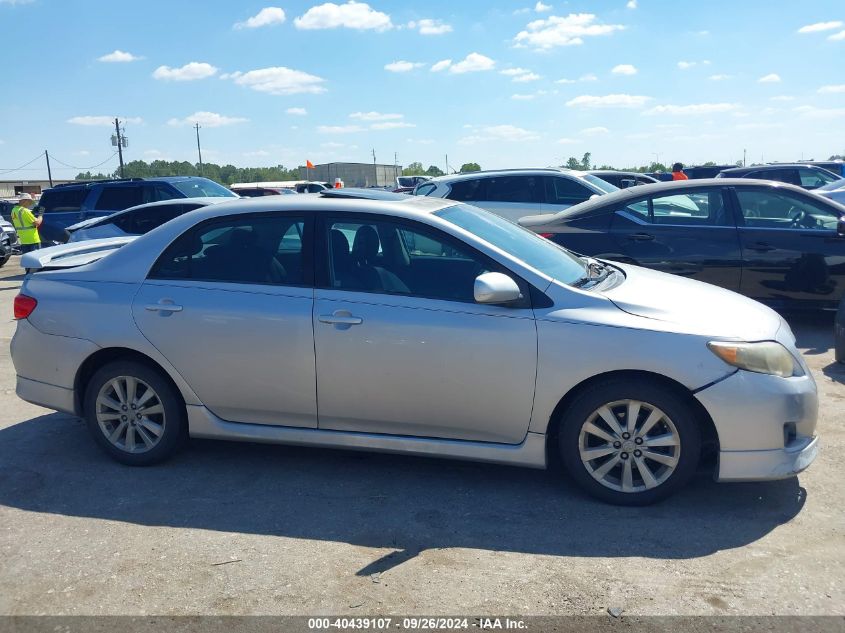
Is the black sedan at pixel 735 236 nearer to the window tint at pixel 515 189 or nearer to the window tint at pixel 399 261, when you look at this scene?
the window tint at pixel 515 189

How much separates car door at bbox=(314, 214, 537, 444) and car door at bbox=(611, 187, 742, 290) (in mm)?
4541

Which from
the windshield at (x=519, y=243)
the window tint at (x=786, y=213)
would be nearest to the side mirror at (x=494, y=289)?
the windshield at (x=519, y=243)

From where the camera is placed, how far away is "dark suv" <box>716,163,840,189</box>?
57.3 ft

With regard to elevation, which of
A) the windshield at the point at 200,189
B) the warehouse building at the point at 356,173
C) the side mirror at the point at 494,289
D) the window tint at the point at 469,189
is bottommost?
the side mirror at the point at 494,289

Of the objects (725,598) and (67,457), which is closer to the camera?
(725,598)

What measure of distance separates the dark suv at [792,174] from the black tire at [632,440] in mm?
14730

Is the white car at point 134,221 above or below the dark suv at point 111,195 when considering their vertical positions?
below

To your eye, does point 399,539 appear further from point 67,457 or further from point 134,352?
point 67,457

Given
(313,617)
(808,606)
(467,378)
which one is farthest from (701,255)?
(313,617)

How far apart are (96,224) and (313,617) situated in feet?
35.6

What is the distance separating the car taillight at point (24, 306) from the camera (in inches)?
198

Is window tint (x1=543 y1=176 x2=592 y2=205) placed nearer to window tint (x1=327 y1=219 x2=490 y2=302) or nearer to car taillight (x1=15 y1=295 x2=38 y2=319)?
window tint (x1=327 y1=219 x2=490 y2=302)

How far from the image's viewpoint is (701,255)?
324 inches

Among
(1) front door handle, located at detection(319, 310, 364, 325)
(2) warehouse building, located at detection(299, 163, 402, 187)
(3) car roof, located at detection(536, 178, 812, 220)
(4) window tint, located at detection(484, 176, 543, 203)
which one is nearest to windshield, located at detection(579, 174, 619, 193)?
(4) window tint, located at detection(484, 176, 543, 203)
